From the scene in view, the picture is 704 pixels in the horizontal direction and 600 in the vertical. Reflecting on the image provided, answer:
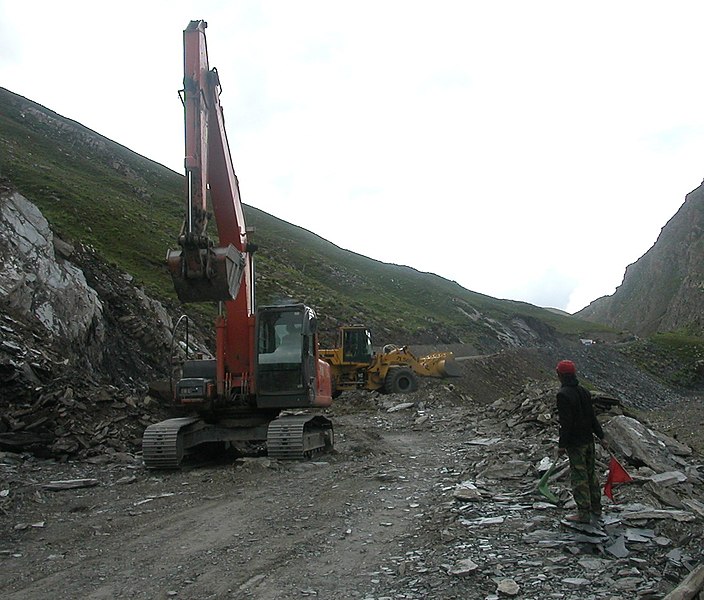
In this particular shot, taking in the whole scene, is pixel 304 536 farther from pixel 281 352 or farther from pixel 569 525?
pixel 281 352

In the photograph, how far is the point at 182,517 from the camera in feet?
28.4

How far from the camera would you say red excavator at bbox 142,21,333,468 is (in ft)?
39.1

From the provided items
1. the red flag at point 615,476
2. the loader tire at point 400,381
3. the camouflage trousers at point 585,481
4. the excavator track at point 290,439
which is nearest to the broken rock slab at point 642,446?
the red flag at point 615,476

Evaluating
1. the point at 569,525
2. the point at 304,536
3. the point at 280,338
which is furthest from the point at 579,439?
the point at 280,338

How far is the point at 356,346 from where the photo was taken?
29766 millimetres

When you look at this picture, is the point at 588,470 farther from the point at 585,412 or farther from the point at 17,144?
the point at 17,144

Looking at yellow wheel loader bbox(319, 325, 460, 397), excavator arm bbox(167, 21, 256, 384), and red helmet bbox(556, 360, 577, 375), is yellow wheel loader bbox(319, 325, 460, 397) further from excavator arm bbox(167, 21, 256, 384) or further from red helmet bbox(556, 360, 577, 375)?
red helmet bbox(556, 360, 577, 375)

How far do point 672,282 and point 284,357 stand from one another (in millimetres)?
117260

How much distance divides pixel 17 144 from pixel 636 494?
69789 mm

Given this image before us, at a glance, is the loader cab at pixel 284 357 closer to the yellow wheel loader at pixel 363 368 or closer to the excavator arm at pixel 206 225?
the excavator arm at pixel 206 225

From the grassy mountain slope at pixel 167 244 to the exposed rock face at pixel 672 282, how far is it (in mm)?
13023

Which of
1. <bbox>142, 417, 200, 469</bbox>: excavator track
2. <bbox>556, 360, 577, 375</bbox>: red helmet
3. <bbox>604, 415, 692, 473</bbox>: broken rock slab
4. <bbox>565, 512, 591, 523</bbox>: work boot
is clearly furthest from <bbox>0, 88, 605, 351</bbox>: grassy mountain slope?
<bbox>565, 512, 591, 523</bbox>: work boot

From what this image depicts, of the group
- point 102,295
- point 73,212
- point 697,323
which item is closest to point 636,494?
point 102,295

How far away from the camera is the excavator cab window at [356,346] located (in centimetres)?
2961
